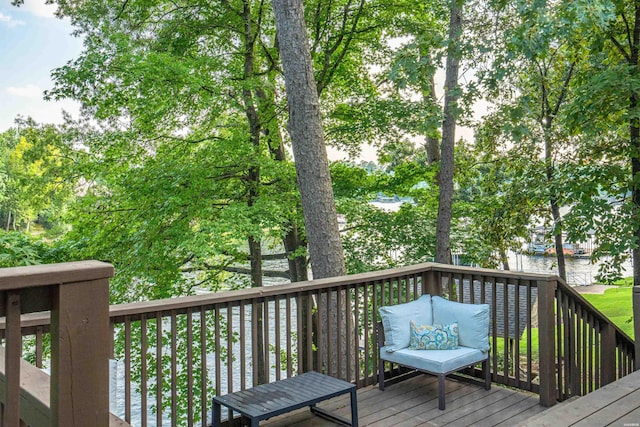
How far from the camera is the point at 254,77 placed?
8508 mm

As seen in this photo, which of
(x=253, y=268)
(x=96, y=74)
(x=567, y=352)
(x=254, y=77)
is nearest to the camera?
(x=567, y=352)

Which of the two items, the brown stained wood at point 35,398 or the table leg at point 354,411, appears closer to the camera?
the brown stained wood at point 35,398

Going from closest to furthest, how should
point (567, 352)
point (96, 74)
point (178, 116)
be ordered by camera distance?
point (567, 352)
point (96, 74)
point (178, 116)

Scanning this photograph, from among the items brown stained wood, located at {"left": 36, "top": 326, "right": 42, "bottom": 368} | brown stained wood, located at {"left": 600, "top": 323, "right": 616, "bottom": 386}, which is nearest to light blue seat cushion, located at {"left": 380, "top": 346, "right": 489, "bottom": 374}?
brown stained wood, located at {"left": 600, "top": 323, "right": 616, "bottom": 386}

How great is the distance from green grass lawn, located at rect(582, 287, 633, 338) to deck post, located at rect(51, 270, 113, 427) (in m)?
14.3

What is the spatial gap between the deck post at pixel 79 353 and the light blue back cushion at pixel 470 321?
341 centimetres

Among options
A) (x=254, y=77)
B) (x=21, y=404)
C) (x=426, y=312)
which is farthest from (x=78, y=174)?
(x=21, y=404)

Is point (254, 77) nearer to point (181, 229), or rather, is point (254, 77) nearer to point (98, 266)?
point (181, 229)

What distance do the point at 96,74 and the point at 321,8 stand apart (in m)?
3.86

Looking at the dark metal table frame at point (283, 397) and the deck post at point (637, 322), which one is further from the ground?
the deck post at point (637, 322)

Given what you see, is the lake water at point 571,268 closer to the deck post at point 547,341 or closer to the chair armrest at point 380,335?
the deck post at point 547,341

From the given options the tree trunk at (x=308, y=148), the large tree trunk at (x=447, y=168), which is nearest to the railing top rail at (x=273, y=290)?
the tree trunk at (x=308, y=148)

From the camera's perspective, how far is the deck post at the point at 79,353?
1017mm

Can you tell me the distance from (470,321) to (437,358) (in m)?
0.47
